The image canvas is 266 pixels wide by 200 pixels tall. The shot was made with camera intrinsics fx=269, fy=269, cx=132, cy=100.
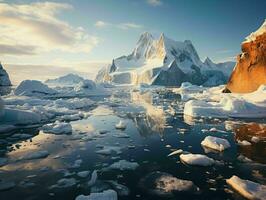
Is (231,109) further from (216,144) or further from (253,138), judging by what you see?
(216,144)

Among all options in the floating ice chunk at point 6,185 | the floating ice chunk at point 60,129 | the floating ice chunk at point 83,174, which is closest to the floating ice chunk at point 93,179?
the floating ice chunk at point 83,174

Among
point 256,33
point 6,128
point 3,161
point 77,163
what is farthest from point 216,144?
point 256,33

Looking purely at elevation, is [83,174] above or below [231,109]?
below

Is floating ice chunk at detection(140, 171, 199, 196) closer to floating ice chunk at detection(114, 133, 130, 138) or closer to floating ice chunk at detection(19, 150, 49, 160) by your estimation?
floating ice chunk at detection(19, 150, 49, 160)

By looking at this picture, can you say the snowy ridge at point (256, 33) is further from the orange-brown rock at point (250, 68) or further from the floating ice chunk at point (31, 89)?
the floating ice chunk at point (31, 89)

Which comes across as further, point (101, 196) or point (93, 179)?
point (93, 179)

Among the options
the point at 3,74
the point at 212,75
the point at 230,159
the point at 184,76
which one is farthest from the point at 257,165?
the point at 212,75

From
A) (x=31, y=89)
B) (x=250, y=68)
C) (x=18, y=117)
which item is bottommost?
(x=18, y=117)
